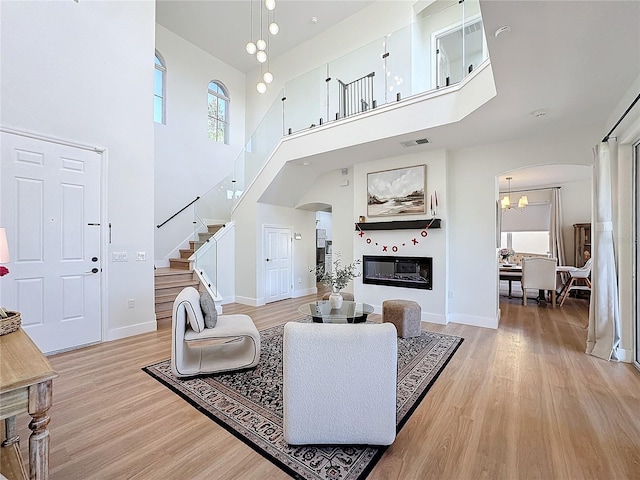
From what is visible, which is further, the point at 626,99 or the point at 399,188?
the point at 399,188

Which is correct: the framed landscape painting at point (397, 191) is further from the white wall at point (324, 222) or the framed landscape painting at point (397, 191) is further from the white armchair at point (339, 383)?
the white wall at point (324, 222)

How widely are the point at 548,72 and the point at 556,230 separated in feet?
22.6

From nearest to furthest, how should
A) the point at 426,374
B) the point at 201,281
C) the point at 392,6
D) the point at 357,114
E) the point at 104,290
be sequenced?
the point at 426,374
the point at 104,290
the point at 357,114
the point at 201,281
the point at 392,6

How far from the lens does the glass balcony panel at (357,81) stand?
4883 millimetres

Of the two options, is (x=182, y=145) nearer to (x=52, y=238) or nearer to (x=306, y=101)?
(x=306, y=101)

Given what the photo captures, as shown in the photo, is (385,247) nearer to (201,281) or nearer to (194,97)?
(201,281)

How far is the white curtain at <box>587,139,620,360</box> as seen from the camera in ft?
10.9

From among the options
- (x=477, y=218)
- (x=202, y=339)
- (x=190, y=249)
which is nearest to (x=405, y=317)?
(x=477, y=218)

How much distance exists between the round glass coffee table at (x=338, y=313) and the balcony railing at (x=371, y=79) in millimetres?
3048

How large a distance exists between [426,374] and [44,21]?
5.82 m

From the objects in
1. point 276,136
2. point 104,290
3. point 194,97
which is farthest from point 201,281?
point 194,97

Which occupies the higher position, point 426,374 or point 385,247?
point 385,247

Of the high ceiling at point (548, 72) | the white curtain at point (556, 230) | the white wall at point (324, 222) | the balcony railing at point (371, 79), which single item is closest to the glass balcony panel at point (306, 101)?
the balcony railing at point (371, 79)

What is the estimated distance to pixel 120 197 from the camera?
4.09m
